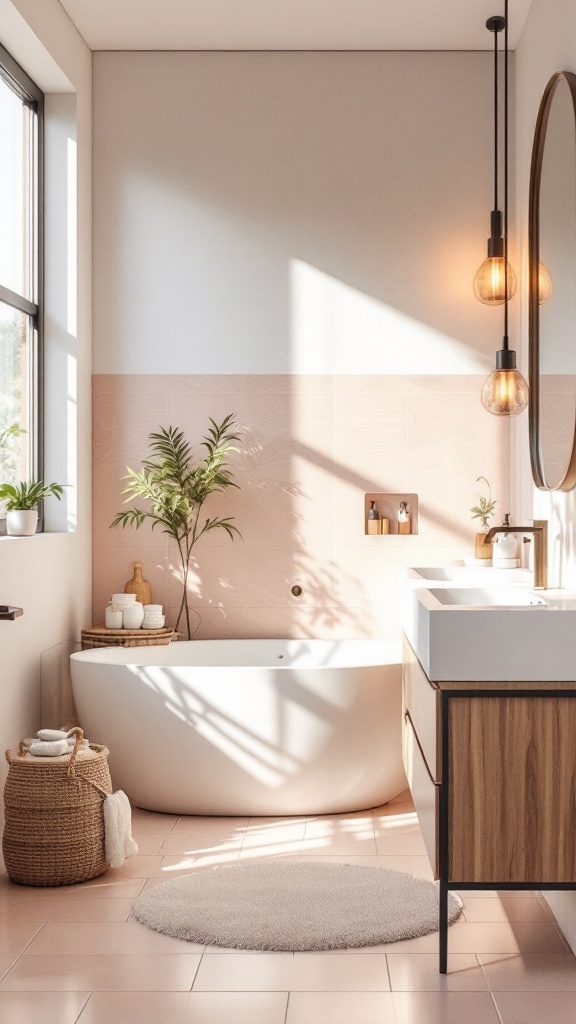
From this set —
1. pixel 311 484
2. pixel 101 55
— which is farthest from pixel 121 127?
pixel 311 484

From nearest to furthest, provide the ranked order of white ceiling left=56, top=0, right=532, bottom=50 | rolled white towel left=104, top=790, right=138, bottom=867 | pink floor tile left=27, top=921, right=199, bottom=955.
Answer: pink floor tile left=27, top=921, right=199, bottom=955
rolled white towel left=104, top=790, right=138, bottom=867
white ceiling left=56, top=0, right=532, bottom=50

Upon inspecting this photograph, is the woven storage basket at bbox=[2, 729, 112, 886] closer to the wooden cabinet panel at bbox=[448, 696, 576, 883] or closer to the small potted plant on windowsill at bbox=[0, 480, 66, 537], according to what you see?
the small potted plant on windowsill at bbox=[0, 480, 66, 537]

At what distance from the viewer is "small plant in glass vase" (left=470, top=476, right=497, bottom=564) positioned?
4906 mm

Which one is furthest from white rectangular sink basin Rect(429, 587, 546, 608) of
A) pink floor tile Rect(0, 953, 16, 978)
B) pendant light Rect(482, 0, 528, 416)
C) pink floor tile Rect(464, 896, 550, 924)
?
pink floor tile Rect(0, 953, 16, 978)

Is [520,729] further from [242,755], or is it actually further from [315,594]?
[315,594]

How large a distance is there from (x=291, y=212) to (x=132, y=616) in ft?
6.52

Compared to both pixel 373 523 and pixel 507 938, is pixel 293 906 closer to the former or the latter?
pixel 507 938

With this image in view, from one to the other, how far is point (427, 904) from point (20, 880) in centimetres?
132

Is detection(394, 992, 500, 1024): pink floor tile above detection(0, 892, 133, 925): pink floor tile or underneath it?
above

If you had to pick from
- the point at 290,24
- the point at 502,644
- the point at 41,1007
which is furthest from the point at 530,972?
the point at 290,24

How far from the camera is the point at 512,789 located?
273cm

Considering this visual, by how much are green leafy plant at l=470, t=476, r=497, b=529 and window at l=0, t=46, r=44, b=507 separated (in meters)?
1.97

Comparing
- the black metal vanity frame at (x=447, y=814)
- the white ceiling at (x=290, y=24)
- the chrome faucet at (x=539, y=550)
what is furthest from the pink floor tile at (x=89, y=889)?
the white ceiling at (x=290, y=24)

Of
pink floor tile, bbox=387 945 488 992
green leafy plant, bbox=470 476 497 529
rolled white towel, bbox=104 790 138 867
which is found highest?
green leafy plant, bbox=470 476 497 529
